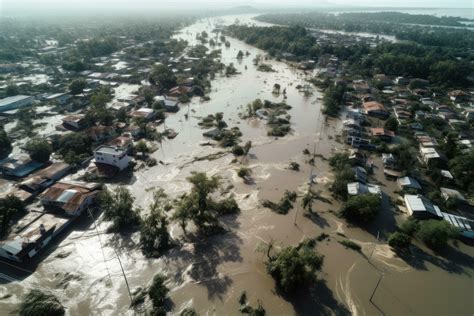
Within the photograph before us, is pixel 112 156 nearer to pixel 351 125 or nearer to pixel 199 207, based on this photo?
pixel 199 207

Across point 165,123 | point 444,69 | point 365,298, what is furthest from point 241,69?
point 365,298

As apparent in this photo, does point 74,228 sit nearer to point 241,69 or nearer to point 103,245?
point 103,245

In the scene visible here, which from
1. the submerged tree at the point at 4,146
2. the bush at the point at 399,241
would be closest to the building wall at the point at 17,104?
the submerged tree at the point at 4,146

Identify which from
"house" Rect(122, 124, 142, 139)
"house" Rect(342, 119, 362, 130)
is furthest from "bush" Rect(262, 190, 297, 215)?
"house" Rect(122, 124, 142, 139)

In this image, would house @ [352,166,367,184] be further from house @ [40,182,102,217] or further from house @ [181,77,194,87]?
house @ [181,77,194,87]

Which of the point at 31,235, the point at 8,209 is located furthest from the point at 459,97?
the point at 8,209

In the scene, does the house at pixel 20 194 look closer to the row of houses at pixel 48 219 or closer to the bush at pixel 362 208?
the row of houses at pixel 48 219
